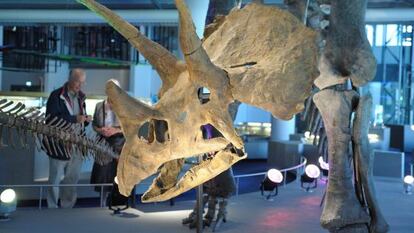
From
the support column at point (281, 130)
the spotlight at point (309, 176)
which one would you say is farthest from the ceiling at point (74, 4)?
the spotlight at point (309, 176)

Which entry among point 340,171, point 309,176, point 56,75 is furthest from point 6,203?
point 56,75

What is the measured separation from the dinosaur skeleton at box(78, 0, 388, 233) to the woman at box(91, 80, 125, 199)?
1.09 m

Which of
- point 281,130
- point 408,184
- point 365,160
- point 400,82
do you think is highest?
point 400,82

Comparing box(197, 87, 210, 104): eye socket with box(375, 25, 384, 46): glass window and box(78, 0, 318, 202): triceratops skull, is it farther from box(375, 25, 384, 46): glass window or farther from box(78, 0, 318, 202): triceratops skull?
box(375, 25, 384, 46): glass window

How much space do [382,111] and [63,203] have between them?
12.0m

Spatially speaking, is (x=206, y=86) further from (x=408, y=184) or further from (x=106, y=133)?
(x=408, y=184)

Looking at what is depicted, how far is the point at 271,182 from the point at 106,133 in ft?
8.22

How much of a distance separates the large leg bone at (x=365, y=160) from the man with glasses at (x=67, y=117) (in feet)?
6.76

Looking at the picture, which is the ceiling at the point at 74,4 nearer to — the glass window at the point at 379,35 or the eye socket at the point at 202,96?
the glass window at the point at 379,35

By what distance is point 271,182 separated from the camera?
5656 millimetres

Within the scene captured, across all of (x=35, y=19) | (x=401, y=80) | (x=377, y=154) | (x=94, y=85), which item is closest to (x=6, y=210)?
(x=377, y=154)

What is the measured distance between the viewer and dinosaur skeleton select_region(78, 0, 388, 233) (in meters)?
2.00

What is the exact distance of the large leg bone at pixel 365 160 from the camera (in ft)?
9.53

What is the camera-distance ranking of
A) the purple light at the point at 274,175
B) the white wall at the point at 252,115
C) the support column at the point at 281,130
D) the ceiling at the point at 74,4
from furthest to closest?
the white wall at the point at 252,115 < the support column at the point at 281,130 < the ceiling at the point at 74,4 < the purple light at the point at 274,175
